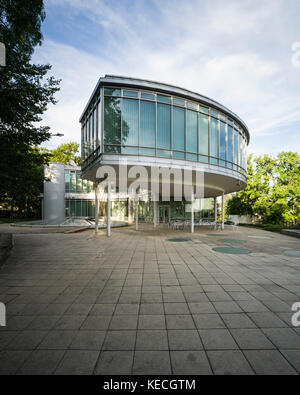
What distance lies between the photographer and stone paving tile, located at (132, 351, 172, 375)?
81.0 inches

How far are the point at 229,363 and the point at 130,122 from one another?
11.4 m

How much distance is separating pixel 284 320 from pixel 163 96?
12268mm

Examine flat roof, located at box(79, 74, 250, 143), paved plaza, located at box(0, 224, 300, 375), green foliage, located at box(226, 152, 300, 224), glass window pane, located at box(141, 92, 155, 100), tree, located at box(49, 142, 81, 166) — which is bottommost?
paved plaza, located at box(0, 224, 300, 375)

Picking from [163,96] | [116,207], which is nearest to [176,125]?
[163,96]

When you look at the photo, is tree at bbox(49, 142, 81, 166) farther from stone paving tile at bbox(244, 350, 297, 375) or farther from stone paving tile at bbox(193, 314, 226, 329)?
stone paving tile at bbox(244, 350, 297, 375)

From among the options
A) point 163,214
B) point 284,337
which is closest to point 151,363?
point 284,337

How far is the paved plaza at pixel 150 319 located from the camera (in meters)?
2.17

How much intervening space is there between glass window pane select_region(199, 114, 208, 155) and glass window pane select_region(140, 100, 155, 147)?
3.65 m

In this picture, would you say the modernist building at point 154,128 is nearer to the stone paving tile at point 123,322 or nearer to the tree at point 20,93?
the tree at point 20,93

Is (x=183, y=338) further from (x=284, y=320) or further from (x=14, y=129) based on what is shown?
(x=14, y=129)

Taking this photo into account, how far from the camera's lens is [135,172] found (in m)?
13.4

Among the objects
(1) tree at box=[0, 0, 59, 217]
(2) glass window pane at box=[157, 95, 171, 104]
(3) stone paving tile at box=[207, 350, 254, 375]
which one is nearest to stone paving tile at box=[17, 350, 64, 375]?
(3) stone paving tile at box=[207, 350, 254, 375]

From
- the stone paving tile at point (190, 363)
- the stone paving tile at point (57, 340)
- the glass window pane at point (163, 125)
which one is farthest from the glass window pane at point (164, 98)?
the stone paving tile at point (190, 363)

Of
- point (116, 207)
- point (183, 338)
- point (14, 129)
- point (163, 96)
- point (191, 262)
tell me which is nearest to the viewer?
point (183, 338)
